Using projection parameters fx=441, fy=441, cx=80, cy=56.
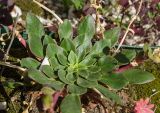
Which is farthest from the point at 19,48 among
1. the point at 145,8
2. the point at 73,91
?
the point at 145,8

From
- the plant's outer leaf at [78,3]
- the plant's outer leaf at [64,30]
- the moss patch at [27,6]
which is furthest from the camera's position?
the moss patch at [27,6]

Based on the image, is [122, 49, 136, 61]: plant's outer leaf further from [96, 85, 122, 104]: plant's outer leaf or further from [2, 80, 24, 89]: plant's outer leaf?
[2, 80, 24, 89]: plant's outer leaf

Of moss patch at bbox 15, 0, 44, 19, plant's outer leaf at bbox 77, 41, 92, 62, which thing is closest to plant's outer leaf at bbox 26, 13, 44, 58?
plant's outer leaf at bbox 77, 41, 92, 62

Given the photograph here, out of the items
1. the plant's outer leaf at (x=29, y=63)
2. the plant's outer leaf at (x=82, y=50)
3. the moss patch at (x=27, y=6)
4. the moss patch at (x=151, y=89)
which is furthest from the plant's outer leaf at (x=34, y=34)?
the moss patch at (x=27, y=6)

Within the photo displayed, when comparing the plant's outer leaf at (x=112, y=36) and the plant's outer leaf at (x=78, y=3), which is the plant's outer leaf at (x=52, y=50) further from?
the plant's outer leaf at (x=78, y=3)

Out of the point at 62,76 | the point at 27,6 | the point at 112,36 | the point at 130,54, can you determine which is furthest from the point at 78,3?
the point at 62,76

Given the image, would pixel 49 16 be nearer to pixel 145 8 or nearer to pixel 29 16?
pixel 145 8
